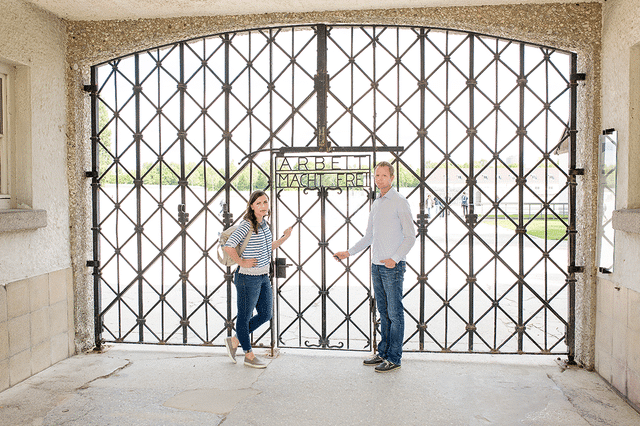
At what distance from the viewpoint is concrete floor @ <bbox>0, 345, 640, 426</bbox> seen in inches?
117

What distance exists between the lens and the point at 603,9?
3682 mm

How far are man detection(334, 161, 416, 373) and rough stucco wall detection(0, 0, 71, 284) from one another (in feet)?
9.01

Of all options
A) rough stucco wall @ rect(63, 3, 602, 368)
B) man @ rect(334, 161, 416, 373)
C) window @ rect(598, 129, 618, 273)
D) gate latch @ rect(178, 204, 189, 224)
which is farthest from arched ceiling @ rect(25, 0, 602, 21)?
gate latch @ rect(178, 204, 189, 224)

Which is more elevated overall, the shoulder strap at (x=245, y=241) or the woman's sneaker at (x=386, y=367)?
the shoulder strap at (x=245, y=241)

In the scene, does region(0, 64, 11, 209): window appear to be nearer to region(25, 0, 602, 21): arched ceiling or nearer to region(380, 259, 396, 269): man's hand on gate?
region(25, 0, 602, 21): arched ceiling

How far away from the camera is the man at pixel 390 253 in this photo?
3586mm

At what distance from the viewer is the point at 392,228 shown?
3615 millimetres

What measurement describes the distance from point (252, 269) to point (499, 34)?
2.83 m

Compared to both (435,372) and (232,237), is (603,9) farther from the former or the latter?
(232,237)

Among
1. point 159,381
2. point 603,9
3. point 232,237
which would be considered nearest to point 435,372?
point 232,237

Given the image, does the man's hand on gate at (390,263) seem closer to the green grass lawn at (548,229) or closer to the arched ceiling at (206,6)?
the arched ceiling at (206,6)

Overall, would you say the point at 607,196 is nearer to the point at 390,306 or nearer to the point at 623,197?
the point at 623,197

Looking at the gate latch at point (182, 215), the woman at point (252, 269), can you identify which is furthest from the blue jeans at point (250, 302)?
the gate latch at point (182, 215)

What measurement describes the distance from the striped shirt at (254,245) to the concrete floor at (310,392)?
827 mm
